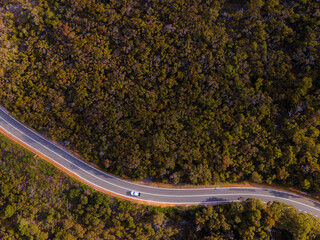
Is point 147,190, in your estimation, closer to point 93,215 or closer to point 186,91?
point 93,215

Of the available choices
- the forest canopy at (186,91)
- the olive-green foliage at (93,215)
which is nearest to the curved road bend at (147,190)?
the olive-green foliage at (93,215)

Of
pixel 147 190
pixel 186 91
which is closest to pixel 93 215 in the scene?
pixel 147 190

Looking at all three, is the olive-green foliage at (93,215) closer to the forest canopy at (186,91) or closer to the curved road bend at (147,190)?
the curved road bend at (147,190)

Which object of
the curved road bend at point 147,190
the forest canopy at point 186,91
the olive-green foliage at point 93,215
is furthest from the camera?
the curved road bend at point 147,190

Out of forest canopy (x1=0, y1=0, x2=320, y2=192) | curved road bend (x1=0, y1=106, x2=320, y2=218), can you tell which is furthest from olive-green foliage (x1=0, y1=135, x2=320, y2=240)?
forest canopy (x1=0, y1=0, x2=320, y2=192)

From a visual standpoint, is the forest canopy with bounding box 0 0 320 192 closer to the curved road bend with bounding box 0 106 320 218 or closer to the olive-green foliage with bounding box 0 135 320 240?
the curved road bend with bounding box 0 106 320 218

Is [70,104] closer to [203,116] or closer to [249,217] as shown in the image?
[203,116]

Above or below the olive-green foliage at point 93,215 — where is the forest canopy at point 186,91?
above

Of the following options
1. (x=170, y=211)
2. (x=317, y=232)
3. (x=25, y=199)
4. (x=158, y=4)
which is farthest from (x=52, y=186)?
(x=317, y=232)
